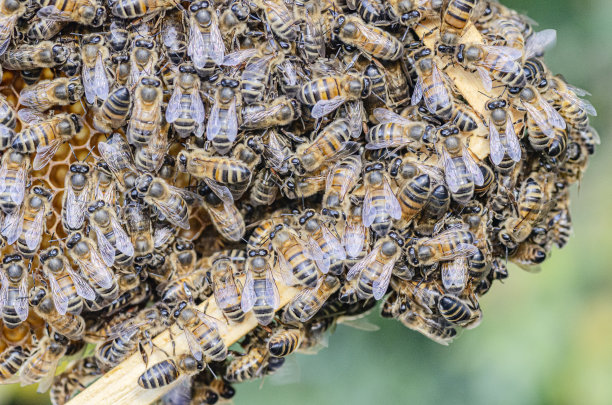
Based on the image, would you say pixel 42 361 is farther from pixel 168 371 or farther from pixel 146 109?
pixel 146 109

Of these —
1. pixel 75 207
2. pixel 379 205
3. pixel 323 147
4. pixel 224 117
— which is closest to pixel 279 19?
pixel 224 117

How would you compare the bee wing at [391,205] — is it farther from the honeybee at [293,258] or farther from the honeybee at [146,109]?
the honeybee at [146,109]

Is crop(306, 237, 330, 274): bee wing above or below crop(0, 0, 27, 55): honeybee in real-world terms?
below

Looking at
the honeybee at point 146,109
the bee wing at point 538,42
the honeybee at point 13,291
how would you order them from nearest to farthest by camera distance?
the honeybee at point 146,109 < the honeybee at point 13,291 < the bee wing at point 538,42

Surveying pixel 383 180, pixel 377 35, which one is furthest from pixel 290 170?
pixel 377 35

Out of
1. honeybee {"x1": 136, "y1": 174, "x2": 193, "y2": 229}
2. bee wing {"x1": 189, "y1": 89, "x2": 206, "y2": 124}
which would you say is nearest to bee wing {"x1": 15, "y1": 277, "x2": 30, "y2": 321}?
honeybee {"x1": 136, "y1": 174, "x2": 193, "y2": 229}

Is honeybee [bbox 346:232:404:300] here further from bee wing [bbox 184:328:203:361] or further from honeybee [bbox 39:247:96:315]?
honeybee [bbox 39:247:96:315]

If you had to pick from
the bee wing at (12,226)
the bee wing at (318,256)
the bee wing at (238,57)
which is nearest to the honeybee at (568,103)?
the bee wing at (318,256)
